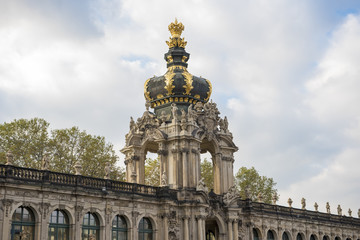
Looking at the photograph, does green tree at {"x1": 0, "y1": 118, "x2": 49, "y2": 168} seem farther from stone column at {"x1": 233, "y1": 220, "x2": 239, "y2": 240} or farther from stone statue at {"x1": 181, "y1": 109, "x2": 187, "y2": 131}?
stone column at {"x1": 233, "y1": 220, "x2": 239, "y2": 240}

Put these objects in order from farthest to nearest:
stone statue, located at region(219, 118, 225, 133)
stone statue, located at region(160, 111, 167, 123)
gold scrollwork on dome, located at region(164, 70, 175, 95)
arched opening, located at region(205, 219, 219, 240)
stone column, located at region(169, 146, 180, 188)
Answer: stone statue, located at region(219, 118, 225, 133) → gold scrollwork on dome, located at region(164, 70, 175, 95) → arched opening, located at region(205, 219, 219, 240) → stone statue, located at region(160, 111, 167, 123) → stone column, located at region(169, 146, 180, 188)

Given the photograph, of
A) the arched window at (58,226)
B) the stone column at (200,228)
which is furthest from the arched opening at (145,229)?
the arched window at (58,226)

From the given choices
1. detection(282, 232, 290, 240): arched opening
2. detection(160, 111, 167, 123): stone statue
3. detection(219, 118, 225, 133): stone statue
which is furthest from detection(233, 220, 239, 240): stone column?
detection(282, 232, 290, 240): arched opening

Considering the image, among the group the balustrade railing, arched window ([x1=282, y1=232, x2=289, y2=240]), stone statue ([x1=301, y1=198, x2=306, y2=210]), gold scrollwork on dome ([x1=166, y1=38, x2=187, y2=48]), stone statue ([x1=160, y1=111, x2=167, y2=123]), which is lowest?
arched window ([x1=282, y1=232, x2=289, y2=240])

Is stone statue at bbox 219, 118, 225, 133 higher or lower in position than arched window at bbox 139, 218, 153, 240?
higher

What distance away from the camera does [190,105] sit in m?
46.8

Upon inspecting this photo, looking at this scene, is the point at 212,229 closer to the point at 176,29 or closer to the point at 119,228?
the point at 119,228

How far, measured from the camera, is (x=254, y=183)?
245ft

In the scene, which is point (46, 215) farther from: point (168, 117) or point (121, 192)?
point (168, 117)

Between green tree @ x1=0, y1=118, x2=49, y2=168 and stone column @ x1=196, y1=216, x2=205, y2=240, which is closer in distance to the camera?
stone column @ x1=196, y1=216, x2=205, y2=240

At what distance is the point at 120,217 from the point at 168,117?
1121cm

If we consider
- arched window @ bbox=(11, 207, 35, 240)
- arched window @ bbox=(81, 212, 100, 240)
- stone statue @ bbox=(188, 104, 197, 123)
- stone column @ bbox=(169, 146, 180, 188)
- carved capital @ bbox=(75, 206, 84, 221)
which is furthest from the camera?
stone statue @ bbox=(188, 104, 197, 123)

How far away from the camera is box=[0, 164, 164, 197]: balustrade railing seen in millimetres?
33562

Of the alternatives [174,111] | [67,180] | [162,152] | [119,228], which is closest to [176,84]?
[174,111]
